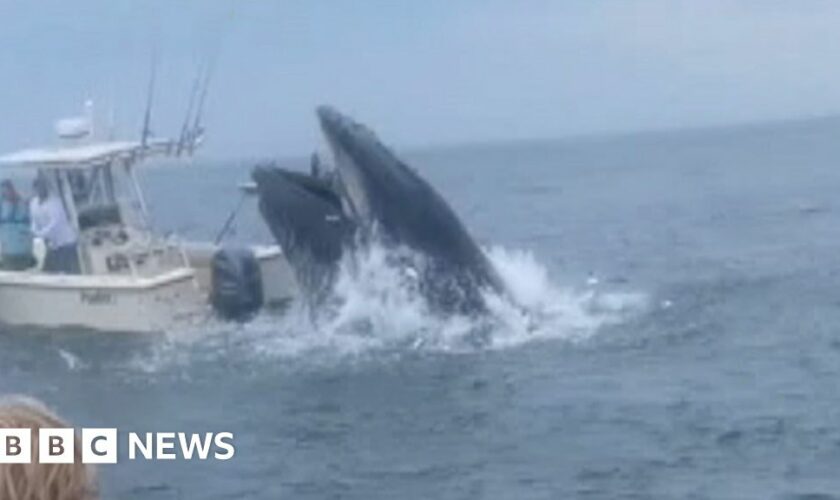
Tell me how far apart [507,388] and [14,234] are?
939 cm

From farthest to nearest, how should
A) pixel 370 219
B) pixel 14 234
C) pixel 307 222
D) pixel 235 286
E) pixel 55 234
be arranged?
1. pixel 14 234
2. pixel 55 234
3. pixel 235 286
4. pixel 307 222
5. pixel 370 219

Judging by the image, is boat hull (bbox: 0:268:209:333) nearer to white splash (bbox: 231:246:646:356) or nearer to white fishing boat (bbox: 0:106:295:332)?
white fishing boat (bbox: 0:106:295:332)

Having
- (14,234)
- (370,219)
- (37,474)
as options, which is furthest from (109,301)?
(37,474)

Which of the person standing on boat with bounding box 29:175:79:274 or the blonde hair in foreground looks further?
the person standing on boat with bounding box 29:175:79:274

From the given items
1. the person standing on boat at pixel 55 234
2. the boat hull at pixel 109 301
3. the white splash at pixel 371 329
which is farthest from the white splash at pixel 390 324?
the person standing on boat at pixel 55 234

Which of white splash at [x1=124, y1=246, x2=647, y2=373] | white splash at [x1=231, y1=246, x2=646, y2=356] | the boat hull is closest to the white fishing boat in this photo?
the boat hull

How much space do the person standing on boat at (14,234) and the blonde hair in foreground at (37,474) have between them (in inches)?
975

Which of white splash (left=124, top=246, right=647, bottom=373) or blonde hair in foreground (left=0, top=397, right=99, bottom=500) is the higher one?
white splash (left=124, top=246, right=647, bottom=373)

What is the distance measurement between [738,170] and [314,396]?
78883mm

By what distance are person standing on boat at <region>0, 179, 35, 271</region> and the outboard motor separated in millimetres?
2574

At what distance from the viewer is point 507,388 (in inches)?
810

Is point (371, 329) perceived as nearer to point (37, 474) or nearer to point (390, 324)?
point (390, 324)

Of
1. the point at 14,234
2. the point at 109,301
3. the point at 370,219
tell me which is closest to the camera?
the point at 370,219

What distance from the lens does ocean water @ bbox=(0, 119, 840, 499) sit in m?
16.5
